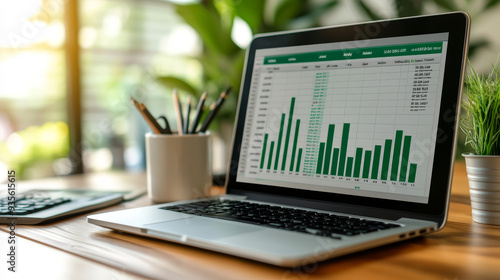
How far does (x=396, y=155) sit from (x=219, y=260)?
31cm

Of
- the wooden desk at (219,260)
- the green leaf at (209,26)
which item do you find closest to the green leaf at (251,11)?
the green leaf at (209,26)

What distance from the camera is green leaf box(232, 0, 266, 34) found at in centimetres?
254

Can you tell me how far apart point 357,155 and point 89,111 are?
2.58m

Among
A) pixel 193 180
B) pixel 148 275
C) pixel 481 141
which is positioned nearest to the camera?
pixel 148 275

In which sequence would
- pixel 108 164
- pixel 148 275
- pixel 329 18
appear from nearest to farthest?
pixel 148 275
pixel 329 18
pixel 108 164

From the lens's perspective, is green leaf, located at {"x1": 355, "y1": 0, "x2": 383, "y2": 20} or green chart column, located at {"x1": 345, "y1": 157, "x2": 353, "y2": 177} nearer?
green chart column, located at {"x1": 345, "y1": 157, "x2": 353, "y2": 177}

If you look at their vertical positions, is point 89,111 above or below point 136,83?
below

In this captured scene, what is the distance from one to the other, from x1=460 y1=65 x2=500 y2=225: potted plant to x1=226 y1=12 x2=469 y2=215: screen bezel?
0.17 feet

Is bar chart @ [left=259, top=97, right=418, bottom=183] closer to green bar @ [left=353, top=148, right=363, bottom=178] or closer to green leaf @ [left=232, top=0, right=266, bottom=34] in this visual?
green bar @ [left=353, top=148, right=363, bottom=178]

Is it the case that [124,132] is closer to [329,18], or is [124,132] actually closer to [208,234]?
[329,18]

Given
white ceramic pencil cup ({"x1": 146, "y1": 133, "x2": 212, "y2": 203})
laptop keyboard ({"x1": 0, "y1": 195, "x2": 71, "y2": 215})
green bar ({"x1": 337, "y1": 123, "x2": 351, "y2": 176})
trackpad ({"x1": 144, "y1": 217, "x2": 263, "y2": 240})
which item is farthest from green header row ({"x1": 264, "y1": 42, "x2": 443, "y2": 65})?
laptop keyboard ({"x1": 0, "y1": 195, "x2": 71, "y2": 215})

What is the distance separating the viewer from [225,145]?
3.21 meters

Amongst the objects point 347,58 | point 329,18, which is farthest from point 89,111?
point 347,58

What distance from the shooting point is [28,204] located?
799 millimetres
